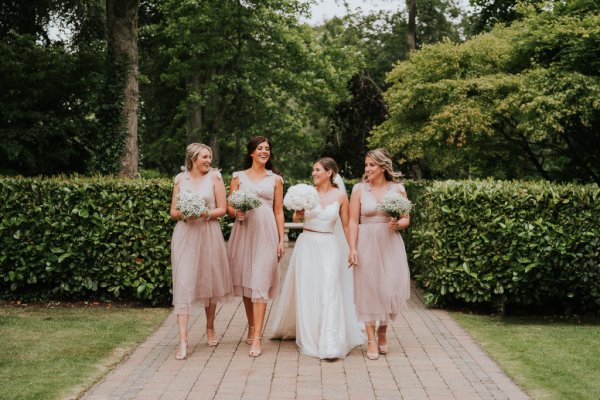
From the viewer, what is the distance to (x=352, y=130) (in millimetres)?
32156

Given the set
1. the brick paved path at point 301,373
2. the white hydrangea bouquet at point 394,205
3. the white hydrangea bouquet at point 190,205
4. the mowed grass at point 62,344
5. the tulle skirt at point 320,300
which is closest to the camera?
the brick paved path at point 301,373

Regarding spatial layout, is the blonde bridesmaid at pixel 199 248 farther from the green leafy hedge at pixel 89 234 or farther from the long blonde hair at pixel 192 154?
the green leafy hedge at pixel 89 234

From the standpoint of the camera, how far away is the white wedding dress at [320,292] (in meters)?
7.63

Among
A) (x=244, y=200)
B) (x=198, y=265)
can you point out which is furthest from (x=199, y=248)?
(x=244, y=200)

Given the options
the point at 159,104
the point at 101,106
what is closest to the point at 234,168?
the point at 159,104

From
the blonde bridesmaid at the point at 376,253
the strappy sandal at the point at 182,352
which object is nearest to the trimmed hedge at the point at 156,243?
the blonde bridesmaid at the point at 376,253

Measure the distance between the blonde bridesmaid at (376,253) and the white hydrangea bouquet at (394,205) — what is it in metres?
0.19

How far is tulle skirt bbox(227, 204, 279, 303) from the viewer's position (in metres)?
7.83

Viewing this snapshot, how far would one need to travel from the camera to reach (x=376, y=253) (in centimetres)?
781

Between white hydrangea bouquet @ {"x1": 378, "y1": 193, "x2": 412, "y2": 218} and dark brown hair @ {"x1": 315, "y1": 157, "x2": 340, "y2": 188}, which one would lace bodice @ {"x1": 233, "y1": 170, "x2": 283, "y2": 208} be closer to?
dark brown hair @ {"x1": 315, "y1": 157, "x2": 340, "y2": 188}

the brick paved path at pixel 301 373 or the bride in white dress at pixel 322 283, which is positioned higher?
the bride in white dress at pixel 322 283

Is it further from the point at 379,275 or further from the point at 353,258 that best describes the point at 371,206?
the point at 379,275

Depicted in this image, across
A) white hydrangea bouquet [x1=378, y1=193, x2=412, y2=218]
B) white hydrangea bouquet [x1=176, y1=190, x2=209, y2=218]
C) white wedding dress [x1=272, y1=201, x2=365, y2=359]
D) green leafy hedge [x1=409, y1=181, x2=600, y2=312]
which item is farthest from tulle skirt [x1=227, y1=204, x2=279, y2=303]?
green leafy hedge [x1=409, y1=181, x2=600, y2=312]

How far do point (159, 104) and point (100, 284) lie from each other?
23.6m
